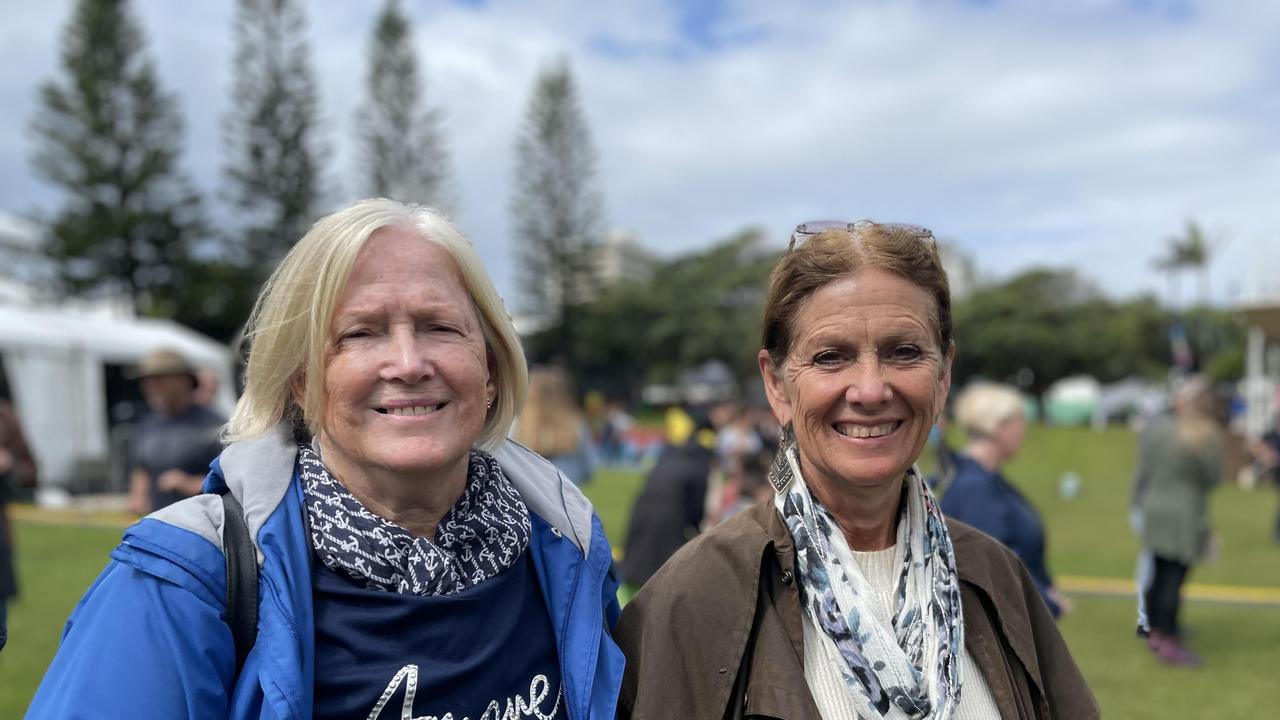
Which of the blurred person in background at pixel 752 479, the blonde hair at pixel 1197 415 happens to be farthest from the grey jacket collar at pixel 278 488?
the blonde hair at pixel 1197 415

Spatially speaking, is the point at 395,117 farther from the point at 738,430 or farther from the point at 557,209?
the point at 738,430

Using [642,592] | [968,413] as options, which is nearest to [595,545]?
[642,592]

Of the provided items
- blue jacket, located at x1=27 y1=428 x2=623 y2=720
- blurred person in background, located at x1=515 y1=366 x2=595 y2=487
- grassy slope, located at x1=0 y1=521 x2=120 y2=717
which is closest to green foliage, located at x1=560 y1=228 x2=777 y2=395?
grassy slope, located at x1=0 y1=521 x2=120 y2=717

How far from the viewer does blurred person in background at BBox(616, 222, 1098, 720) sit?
5.64 ft

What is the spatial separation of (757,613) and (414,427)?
0.72 metres

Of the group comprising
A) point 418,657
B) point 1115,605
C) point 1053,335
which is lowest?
point 1053,335

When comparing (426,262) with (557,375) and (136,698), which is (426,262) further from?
(557,375)

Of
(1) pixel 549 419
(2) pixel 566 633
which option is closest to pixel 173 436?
(1) pixel 549 419

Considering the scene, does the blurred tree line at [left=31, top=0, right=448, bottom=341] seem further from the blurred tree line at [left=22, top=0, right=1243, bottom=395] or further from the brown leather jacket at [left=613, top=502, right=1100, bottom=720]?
the brown leather jacket at [left=613, top=502, right=1100, bottom=720]

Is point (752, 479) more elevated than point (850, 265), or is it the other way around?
point (850, 265)

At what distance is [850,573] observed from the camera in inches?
70.6

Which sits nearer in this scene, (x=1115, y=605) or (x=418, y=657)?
(x=418, y=657)

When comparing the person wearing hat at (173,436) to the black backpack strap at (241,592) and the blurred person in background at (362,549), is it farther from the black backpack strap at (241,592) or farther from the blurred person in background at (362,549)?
the black backpack strap at (241,592)

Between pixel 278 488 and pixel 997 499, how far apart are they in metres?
3.16
